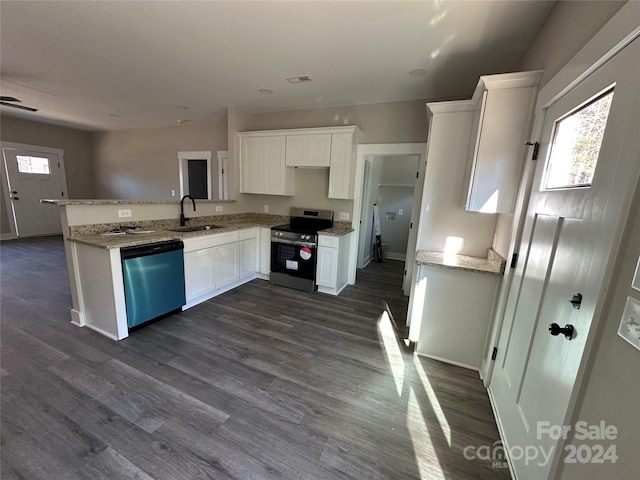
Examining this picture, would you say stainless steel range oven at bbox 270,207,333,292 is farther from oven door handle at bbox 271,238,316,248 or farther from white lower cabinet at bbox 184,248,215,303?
white lower cabinet at bbox 184,248,215,303

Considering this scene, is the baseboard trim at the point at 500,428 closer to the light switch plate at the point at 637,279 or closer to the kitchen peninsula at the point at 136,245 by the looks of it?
the light switch plate at the point at 637,279

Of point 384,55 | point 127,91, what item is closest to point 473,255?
point 384,55

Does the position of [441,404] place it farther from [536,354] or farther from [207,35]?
[207,35]

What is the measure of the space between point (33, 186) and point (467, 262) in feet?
30.7

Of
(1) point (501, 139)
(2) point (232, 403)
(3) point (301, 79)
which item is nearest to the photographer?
(2) point (232, 403)

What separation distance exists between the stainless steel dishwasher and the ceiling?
6.53ft

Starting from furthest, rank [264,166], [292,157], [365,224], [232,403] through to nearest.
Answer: [365,224] < [264,166] < [292,157] < [232,403]

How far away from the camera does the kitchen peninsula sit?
A: 2334 millimetres

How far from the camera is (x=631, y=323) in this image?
72cm

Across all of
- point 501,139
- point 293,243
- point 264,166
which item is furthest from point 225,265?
point 501,139

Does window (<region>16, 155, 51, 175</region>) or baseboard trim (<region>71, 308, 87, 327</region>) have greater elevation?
window (<region>16, 155, 51, 175</region>)

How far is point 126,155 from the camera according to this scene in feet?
21.1

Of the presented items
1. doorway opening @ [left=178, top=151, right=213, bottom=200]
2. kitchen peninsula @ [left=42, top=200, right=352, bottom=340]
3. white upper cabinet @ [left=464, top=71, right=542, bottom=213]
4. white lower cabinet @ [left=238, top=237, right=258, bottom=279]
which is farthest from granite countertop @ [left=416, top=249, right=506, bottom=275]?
doorway opening @ [left=178, top=151, right=213, bottom=200]

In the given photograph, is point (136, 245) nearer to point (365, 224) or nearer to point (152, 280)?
point (152, 280)
